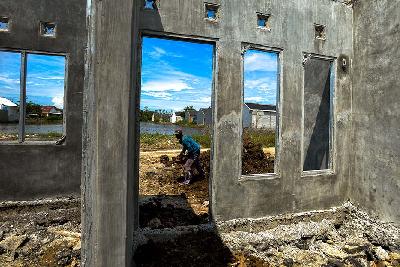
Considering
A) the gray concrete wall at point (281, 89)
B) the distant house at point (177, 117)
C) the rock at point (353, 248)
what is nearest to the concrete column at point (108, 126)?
the gray concrete wall at point (281, 89)

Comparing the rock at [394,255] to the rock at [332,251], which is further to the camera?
the rock at [332,251]

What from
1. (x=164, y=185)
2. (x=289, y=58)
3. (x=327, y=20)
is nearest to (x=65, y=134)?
(x=164, y=185)

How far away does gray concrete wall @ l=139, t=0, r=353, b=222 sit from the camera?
4691 millimetres

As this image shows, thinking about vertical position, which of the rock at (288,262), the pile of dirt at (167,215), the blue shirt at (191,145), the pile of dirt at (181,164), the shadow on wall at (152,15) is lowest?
the rock at (288,262)

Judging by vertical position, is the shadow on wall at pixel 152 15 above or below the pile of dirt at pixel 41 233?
above

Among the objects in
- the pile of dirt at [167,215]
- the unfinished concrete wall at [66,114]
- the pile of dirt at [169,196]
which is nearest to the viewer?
the pile of dirt at [167,215]

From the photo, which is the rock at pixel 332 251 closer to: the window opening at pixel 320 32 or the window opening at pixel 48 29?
the window opening at pixel 320 32

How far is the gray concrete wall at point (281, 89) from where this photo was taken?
15.4 ft

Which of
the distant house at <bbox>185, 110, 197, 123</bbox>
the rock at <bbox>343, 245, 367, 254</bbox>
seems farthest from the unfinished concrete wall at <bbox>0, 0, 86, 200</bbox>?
the distant house at <bbox>185, 110, 197, 123</bbox>

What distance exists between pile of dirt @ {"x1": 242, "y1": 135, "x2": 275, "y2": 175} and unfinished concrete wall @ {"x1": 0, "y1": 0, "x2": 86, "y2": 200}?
6.21 metres

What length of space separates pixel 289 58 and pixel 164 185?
560cm

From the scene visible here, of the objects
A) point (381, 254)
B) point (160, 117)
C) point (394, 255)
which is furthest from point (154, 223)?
point (160, 117)

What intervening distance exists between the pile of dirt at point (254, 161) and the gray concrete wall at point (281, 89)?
481 cm

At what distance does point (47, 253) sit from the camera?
15.9 ft
